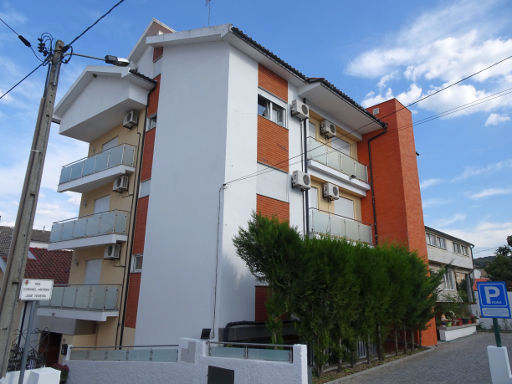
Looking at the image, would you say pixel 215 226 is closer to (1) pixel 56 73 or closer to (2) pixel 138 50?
(1) pixel 56 73

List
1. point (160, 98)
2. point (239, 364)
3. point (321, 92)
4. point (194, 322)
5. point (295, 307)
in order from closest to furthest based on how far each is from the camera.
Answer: point (239, 364), point (295, 307), point (194, 322), point (160, 98), point (321, 92)

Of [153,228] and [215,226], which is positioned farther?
[153,228]

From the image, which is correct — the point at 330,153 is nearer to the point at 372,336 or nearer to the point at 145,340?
the point at 372,336

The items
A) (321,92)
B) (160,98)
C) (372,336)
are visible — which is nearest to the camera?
(372,336)

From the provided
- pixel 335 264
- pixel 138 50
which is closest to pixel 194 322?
pixel 335 264

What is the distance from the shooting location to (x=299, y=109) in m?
13.5

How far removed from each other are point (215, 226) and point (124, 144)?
5.97 metres

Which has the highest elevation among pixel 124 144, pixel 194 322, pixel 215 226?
pixel 124 144

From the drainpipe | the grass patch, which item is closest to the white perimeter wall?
the grass patch

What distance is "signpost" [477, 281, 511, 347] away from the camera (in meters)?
6.85

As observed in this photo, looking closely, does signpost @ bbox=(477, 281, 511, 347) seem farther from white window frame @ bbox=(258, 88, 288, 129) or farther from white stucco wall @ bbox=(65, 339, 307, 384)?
white window frame @ bbox=(258, 88, 288, 129)

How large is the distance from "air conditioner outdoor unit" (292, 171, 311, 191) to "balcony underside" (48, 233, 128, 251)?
6.28 meters

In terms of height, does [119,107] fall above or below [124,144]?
above

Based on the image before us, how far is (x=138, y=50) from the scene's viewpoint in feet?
51.8
